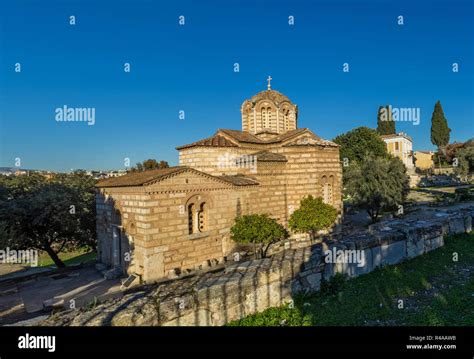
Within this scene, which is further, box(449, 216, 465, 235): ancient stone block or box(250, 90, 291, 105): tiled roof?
box(250, 90, 291, 105): tiled roof

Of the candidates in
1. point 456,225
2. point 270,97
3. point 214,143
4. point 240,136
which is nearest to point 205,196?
point 214,143

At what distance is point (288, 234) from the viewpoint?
54.0ft

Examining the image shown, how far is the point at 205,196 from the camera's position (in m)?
13.0

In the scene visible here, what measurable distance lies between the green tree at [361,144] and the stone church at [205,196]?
65.4 feet

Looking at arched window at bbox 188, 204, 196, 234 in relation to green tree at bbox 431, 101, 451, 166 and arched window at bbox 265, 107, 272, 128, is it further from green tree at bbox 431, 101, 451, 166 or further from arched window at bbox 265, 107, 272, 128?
green tree at bbox 431, 101, 451, 166

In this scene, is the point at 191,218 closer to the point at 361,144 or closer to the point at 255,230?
the point at 255,230

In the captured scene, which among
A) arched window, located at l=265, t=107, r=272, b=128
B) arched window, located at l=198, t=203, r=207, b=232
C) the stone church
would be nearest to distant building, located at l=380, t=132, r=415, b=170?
arched window, located at l=265, t=107, r=272, b=128

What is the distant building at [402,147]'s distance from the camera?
4960 cm

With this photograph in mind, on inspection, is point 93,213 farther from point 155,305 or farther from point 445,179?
point 445,179

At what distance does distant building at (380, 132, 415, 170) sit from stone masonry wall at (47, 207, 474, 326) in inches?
1882

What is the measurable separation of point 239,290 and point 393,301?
10.8ft

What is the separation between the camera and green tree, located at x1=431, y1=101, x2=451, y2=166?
1938 inches
